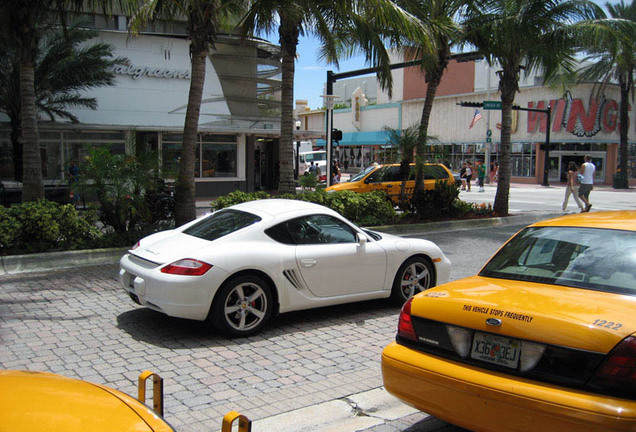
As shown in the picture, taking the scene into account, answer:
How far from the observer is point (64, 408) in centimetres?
241

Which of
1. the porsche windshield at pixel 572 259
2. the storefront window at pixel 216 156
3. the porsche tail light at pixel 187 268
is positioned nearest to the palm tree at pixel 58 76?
the storefront window at pixel 216 156

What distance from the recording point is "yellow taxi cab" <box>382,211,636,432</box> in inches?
122

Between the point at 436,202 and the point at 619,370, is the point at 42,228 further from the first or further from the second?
the point at 436,202

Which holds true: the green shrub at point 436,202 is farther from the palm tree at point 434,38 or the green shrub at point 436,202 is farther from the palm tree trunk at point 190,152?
the palm tree trunk at point 190,152

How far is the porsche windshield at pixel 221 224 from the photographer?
6578mm

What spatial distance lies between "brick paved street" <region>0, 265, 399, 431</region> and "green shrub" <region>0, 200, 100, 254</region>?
174 centimetres

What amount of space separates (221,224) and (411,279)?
8.43 feet

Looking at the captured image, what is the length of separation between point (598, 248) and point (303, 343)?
3.16m

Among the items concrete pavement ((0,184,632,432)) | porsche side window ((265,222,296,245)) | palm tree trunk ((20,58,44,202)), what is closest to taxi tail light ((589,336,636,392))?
concrete pavement ((0,184,632,432))

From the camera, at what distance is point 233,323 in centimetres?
608

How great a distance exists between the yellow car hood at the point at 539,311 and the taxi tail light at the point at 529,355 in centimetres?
4

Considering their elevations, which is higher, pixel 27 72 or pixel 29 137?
pixel 27 72

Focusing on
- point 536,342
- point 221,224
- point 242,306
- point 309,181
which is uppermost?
point 309,181

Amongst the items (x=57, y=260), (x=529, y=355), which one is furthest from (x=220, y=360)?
(x=57, y=260)
